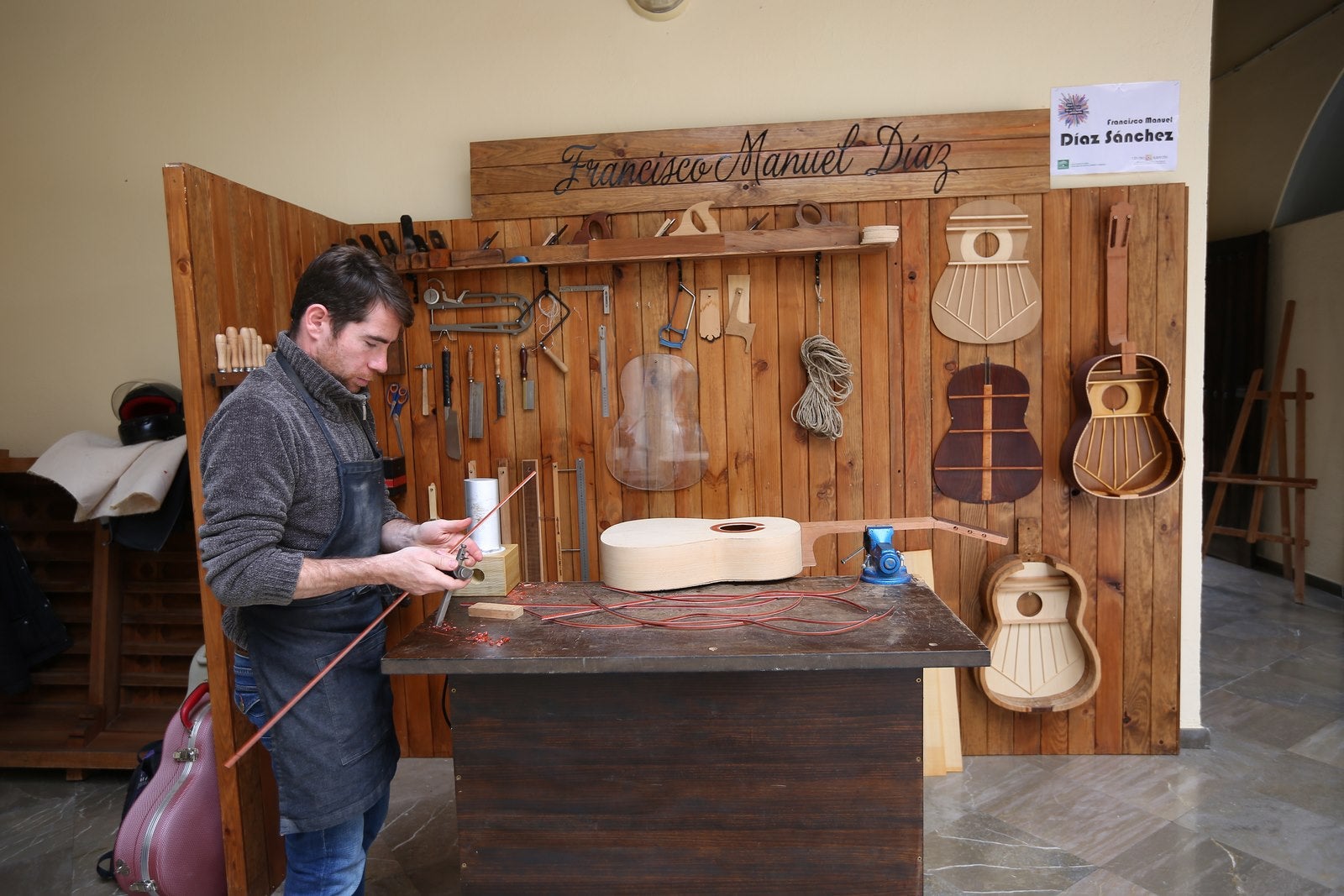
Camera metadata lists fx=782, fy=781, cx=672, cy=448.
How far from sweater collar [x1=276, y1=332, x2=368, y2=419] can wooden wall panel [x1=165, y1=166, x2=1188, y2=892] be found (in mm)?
1265

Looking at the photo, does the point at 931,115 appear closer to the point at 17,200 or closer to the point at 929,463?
the point at 929,463

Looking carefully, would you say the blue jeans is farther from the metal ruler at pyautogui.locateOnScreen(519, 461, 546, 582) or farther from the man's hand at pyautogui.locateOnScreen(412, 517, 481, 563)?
the metal ruler at pyautogui.locateOnScreen(519, 461, 546, 582)

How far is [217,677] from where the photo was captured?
2.22m

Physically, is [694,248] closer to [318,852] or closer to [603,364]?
[603,364]

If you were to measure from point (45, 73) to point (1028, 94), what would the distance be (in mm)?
3866

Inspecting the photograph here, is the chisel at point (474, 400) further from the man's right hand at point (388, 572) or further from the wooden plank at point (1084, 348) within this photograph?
the wooden plank at point (1084, 348)

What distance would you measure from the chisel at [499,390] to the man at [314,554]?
43.7 inches

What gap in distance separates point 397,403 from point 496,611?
1.38 metres

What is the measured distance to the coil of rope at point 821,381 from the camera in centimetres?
284

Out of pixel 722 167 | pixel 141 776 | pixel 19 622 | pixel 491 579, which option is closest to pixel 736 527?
pixel 491 579

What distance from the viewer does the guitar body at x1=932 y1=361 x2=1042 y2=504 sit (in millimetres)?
2900

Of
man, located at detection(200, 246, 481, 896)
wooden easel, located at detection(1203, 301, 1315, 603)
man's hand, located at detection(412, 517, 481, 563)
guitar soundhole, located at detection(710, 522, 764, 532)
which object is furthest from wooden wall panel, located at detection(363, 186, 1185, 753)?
wooden easel, located at detection(1203, 301, 1315, 603)

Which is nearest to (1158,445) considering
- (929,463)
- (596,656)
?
(929,463)

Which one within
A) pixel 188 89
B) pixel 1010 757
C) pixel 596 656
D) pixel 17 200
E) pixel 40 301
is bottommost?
pixel 1010 757
